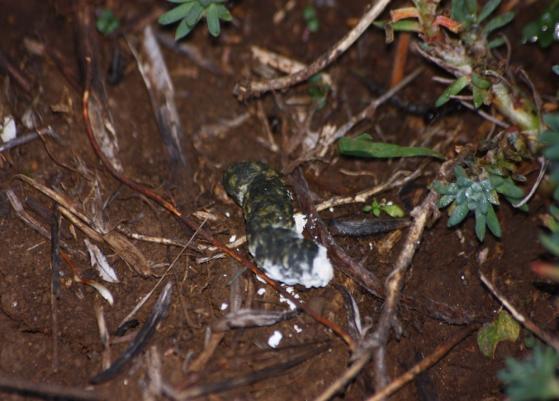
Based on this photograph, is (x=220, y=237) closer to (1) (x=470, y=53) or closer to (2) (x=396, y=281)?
(2) (x=396, y=281)

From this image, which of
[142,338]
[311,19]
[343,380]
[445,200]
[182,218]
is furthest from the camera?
[311,19]

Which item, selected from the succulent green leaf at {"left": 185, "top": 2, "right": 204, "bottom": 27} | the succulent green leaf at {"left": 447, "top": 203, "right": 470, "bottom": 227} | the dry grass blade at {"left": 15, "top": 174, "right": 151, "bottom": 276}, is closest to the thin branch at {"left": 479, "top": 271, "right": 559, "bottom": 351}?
the succulent green leaf at {"left": 447, "top": 203, "right": 470, "bottom": 227}

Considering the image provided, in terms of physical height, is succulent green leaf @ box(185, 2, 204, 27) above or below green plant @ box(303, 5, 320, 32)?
below

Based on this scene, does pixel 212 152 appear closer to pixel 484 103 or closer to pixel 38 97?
pixel 38 97

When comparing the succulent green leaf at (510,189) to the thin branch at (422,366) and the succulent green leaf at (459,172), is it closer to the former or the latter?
the succulent green leaf at (459,172)

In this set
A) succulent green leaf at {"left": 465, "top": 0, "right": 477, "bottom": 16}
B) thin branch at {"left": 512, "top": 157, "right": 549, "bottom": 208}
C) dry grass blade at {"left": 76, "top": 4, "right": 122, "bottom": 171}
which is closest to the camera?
thin branch at {"left": 512, "top": 157, "right": 549, "bottom": 208}

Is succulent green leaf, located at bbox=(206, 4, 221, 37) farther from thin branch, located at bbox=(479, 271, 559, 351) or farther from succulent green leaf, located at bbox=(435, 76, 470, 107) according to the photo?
thin branch, located at bbox=(479, 271, 559, 351)

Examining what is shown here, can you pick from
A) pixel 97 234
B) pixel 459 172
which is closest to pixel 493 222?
pixel 459 172
